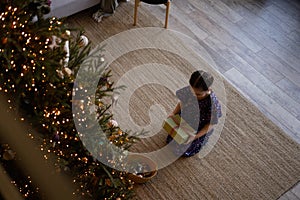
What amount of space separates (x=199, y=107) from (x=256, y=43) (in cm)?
152

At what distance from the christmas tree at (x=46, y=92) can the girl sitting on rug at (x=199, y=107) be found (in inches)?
31.5

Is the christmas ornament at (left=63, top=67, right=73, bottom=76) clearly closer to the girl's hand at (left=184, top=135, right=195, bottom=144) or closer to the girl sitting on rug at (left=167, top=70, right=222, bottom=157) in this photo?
the girl sitting on rug at (left=167, top=70, right=222, bottom=157)

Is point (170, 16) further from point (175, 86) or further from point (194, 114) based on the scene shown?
point (194, 114)

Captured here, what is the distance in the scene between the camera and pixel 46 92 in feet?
7.45

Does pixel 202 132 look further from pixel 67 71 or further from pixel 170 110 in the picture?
pixel 67 71

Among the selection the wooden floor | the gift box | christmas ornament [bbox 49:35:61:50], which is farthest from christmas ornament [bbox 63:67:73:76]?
the wooden floor

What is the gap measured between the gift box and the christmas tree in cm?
93

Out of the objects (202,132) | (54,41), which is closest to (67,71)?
(54,41)

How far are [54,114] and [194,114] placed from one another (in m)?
1.19

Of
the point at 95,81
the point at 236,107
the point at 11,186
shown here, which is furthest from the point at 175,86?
the point at 11,186

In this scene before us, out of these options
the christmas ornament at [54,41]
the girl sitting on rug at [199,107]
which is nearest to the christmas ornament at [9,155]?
the christmas ornament at [54,41]

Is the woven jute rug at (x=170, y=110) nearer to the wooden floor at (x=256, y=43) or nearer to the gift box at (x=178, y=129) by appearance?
the wooden floor at (x=256, y=43)

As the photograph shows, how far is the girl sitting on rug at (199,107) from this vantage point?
298 cm

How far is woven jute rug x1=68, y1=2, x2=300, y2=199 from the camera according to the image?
3.33 m
